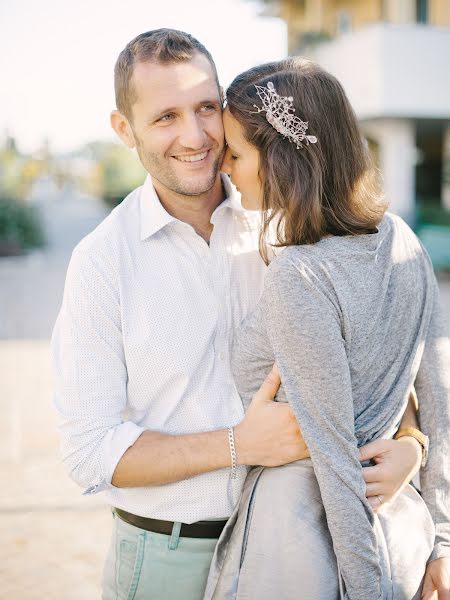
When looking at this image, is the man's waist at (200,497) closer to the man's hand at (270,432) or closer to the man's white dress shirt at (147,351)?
the man's white dress shirt at (147,351)

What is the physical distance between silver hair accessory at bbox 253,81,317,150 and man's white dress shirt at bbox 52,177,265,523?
0.47 metres

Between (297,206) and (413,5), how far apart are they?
16.1m

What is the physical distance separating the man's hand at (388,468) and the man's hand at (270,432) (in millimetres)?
190

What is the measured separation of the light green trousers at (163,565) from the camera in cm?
233

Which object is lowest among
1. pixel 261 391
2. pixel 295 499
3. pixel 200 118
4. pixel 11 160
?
pixel 11 160

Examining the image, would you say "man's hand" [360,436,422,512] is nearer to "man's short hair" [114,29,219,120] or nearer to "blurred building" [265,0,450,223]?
"man's short hair" [114,29,219,120]

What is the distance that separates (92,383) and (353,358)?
30.3 inches

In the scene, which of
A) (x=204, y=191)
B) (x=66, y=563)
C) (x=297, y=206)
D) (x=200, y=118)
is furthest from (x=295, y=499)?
(x=66, y=563)

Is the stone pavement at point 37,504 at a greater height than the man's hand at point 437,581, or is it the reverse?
the man's hand at point 437,581

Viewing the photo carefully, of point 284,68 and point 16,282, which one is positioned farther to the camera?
point 16,282

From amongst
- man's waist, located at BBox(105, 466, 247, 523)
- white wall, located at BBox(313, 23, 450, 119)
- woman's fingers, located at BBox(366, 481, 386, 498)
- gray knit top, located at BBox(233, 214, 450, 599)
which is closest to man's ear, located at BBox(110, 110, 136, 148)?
gray knit top, located at BBox(233, 214, 450, 599)

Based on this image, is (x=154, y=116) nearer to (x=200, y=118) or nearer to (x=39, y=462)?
(x=200, y=118)

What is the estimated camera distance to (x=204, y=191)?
2.49 metres

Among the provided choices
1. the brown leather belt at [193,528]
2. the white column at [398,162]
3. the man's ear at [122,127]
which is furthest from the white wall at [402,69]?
the brown leather belt at [193,528]
